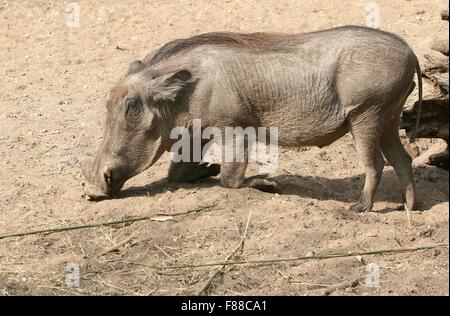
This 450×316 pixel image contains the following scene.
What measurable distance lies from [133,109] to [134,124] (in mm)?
109

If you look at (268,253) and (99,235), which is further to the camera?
(99,235)

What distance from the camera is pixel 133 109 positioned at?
604 centimetres

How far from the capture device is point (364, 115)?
5.82 meters

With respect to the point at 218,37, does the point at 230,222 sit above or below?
below

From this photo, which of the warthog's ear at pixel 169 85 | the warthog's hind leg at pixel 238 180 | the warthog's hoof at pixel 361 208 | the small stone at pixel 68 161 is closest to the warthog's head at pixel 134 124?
the warthog's ear at pixel 169 85

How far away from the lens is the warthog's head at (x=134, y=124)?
600 cm

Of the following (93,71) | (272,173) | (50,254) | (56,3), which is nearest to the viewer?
A: (50,254)

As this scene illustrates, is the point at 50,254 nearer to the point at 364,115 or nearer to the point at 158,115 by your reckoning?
the point at 158,115

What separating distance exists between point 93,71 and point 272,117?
302 centimetres

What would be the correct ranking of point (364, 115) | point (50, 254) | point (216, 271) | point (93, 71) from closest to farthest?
point (216, 271)
point (50, 254)
point (364, 115)
point (93, 71)

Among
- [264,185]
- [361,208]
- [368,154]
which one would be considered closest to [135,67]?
[264,185]

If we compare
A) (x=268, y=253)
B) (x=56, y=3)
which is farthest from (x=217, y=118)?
(x=56, y=3)

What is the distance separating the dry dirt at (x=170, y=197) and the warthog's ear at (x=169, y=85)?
66 centimetres

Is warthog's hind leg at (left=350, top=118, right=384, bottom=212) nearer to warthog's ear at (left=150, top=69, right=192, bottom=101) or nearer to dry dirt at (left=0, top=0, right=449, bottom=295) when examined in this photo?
dry dirt at (left=0, top=0, right=449, bottom=295)
